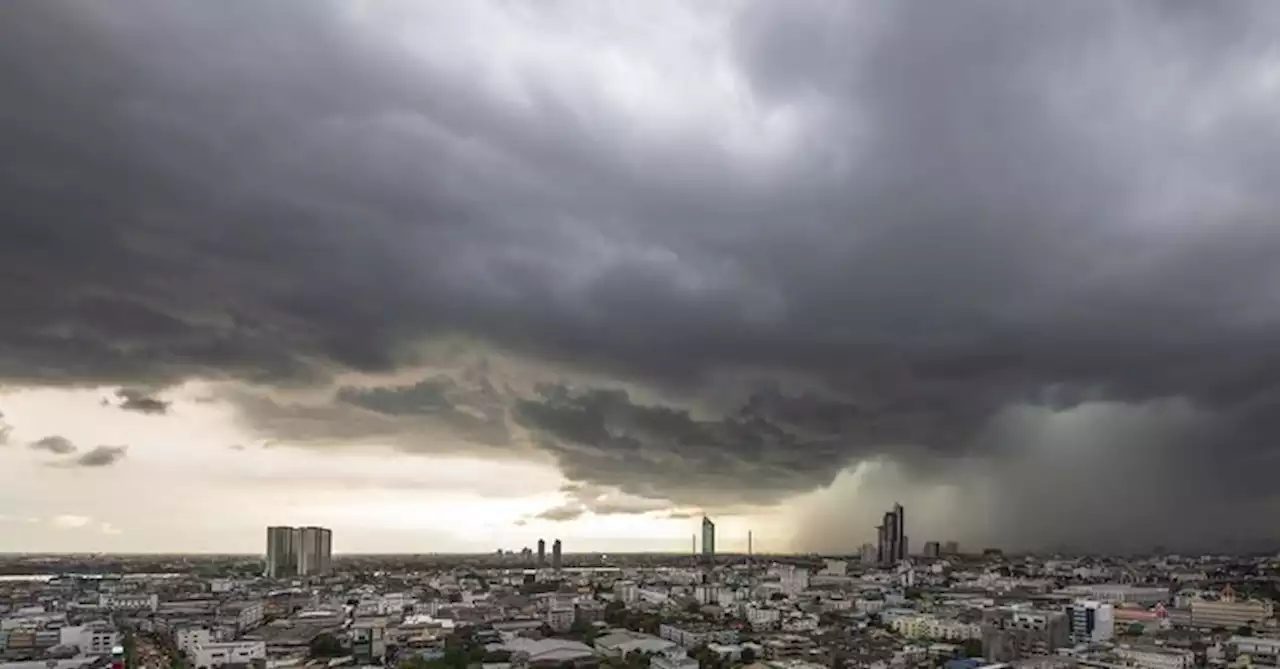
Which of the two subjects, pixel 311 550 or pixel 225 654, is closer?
pixel 225 654

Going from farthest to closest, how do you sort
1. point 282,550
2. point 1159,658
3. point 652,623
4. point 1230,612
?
1. point 282,550
2. point 1230,612
3. point 652,623
4. point 1159,658

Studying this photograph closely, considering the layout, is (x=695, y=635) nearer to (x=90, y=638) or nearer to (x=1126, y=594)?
(x=90, y=638)

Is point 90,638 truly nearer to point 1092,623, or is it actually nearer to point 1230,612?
point 1092,623

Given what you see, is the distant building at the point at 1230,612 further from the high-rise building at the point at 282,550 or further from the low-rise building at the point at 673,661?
the high-rise building at the point at 282,550

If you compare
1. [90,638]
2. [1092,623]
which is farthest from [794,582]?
[90,638]

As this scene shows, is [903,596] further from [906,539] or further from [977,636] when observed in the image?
[906,539]

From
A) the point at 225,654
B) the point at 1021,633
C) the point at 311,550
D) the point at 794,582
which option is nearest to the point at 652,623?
the point at 1021,633

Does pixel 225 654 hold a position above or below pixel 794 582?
above

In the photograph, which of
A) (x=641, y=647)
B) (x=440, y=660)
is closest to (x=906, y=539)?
(x=641, y=647)

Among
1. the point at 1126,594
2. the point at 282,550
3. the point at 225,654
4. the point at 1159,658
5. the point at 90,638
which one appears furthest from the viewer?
the point at 282,550
